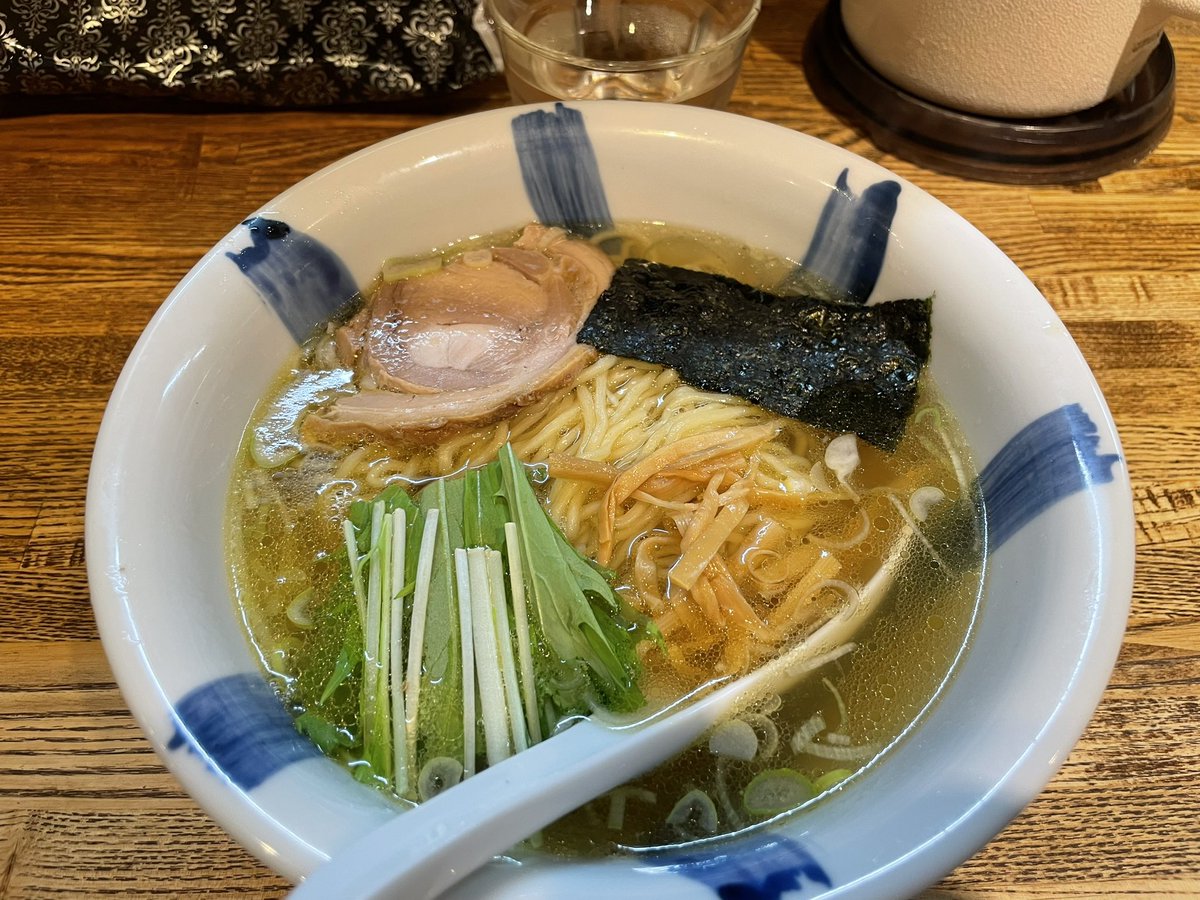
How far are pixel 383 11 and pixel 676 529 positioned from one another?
149 centimetres

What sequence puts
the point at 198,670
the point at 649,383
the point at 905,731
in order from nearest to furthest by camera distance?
the point at 198,670 → the point at 905,731 → the point at 649,383

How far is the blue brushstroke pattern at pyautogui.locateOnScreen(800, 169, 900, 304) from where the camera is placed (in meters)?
1.44

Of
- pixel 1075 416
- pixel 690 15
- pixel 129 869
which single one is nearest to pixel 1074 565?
pixel 1075 416

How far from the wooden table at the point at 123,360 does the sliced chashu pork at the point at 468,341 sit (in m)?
0.56

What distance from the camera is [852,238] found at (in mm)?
1494

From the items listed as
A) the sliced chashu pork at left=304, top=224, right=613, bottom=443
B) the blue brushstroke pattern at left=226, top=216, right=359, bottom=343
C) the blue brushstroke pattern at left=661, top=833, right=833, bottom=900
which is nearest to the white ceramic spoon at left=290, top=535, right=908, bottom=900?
the blue brushstroke pattern at left=661, top=833, right=833, bottom=900

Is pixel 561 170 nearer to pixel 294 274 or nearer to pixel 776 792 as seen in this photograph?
pixel 294 274

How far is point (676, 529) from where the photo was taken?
1.32 meters

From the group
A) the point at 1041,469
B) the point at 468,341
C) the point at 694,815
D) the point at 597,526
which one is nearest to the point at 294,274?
the point at 468,341

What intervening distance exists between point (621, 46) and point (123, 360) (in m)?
1.27

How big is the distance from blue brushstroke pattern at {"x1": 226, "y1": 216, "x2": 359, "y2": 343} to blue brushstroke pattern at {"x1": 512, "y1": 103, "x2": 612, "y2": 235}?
40 centimetres

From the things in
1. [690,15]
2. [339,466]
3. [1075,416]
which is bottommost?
[339,466]

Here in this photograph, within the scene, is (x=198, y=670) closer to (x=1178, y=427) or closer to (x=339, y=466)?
(x=339, y=466)

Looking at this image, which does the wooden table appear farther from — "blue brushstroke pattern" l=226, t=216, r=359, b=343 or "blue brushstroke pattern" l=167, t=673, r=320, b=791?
"blue brushstroke pattern" l=226, t=216, r=359, b=343
